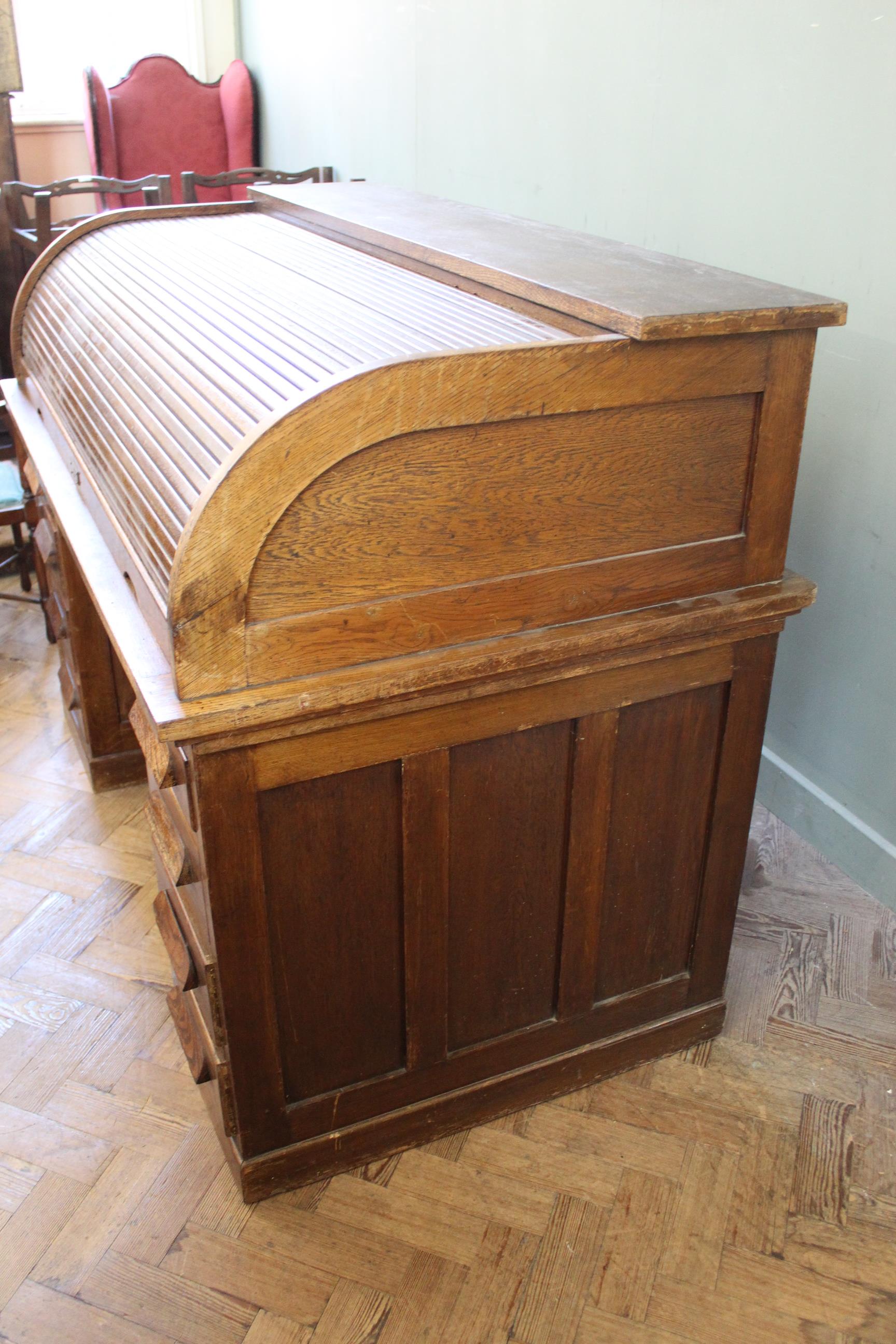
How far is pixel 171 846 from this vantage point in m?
1.86

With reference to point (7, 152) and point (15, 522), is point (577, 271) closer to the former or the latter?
point (15, 522)

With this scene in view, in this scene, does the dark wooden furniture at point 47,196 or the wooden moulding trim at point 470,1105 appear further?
the dark wooden furniture at point 47,196

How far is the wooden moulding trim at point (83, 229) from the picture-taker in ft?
9.36

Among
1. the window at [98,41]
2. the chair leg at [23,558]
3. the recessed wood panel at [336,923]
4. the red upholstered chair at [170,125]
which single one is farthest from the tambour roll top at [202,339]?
the window at [98,41]

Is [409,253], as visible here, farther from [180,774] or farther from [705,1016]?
[705,1016]

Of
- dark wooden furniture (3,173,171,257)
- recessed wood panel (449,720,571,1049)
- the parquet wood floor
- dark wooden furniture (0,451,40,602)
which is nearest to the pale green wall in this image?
the parquet wood floor

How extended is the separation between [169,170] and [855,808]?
4652 mm

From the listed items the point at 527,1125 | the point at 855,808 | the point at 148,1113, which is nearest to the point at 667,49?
the point at 855,808

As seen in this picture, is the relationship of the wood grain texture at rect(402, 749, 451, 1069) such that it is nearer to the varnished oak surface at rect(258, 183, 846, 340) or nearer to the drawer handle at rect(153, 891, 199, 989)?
the drawer handle at rect(153, 891, 199, 989)

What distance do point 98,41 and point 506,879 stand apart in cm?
584

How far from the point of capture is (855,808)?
2.79 meters

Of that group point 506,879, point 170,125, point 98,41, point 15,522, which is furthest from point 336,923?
point 98,41

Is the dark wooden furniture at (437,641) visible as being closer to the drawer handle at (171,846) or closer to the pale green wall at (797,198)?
the drawer handle at (171,846)

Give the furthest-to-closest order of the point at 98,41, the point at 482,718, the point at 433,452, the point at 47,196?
the point at 98,41 < the point at 47,196 < the point at 482,718 < the point at 433,452
